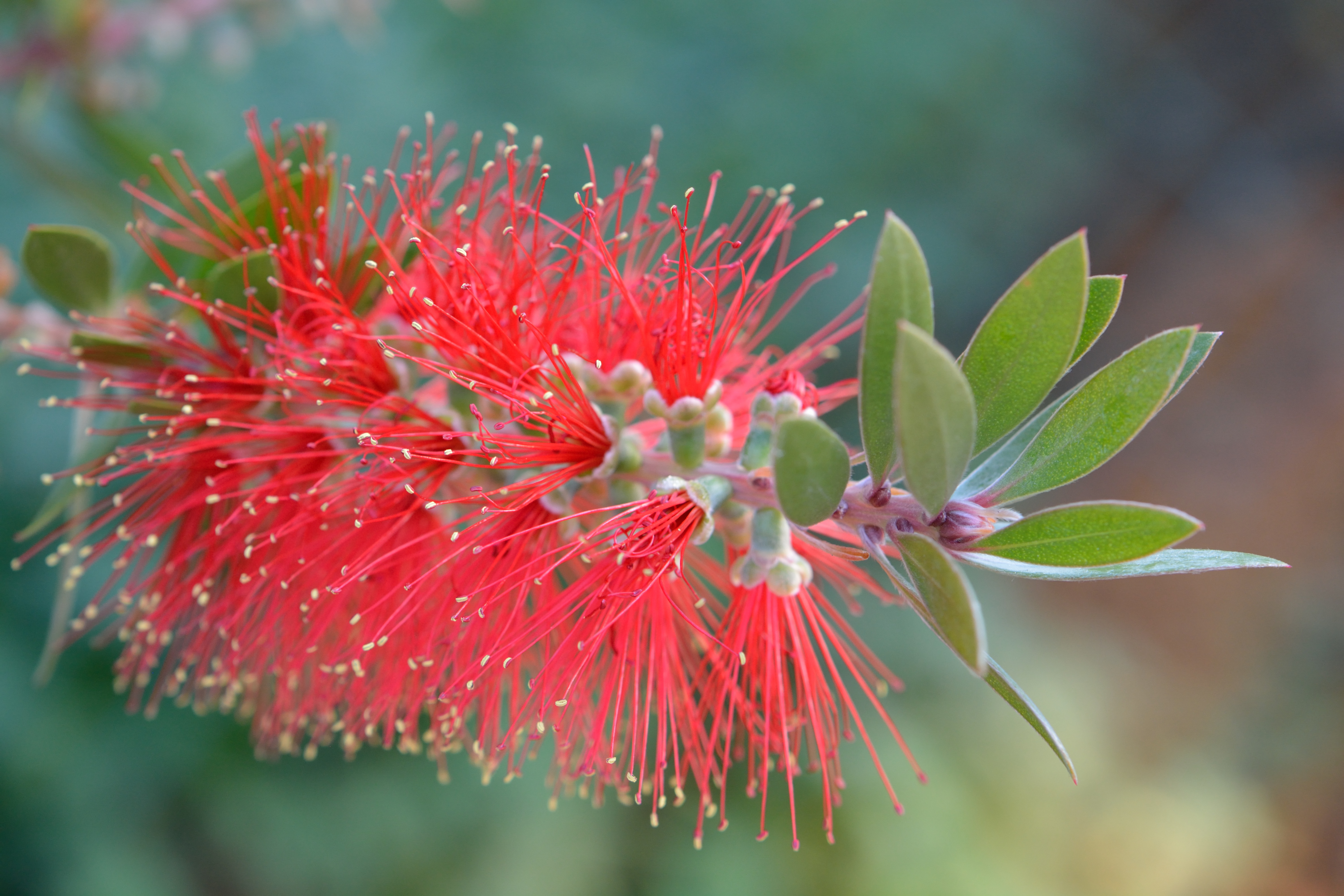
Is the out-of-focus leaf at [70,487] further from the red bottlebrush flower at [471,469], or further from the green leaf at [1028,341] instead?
the green leaf at [1028,341]

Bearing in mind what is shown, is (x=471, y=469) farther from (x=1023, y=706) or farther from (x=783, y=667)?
(x=1023, y=706)

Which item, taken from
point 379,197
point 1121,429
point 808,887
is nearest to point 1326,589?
point 808,887

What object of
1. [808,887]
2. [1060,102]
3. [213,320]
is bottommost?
[808,887]

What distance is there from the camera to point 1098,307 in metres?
0.88

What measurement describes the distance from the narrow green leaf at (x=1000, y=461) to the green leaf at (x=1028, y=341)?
0.04 meters

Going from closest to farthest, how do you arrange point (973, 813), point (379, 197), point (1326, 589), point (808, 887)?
point (379, 197), point (808, 887), point (973, 813), point (1326, 589)

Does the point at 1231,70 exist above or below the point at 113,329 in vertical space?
above

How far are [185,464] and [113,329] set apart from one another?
0.67 ft

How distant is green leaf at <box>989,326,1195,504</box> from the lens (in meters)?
0.78

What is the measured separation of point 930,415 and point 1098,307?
310 mm

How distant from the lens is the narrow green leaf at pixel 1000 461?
89 cm

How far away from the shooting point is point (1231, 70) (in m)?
4.59

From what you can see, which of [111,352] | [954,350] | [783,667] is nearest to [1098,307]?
[783,667]

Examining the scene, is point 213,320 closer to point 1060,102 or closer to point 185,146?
point 185,146
